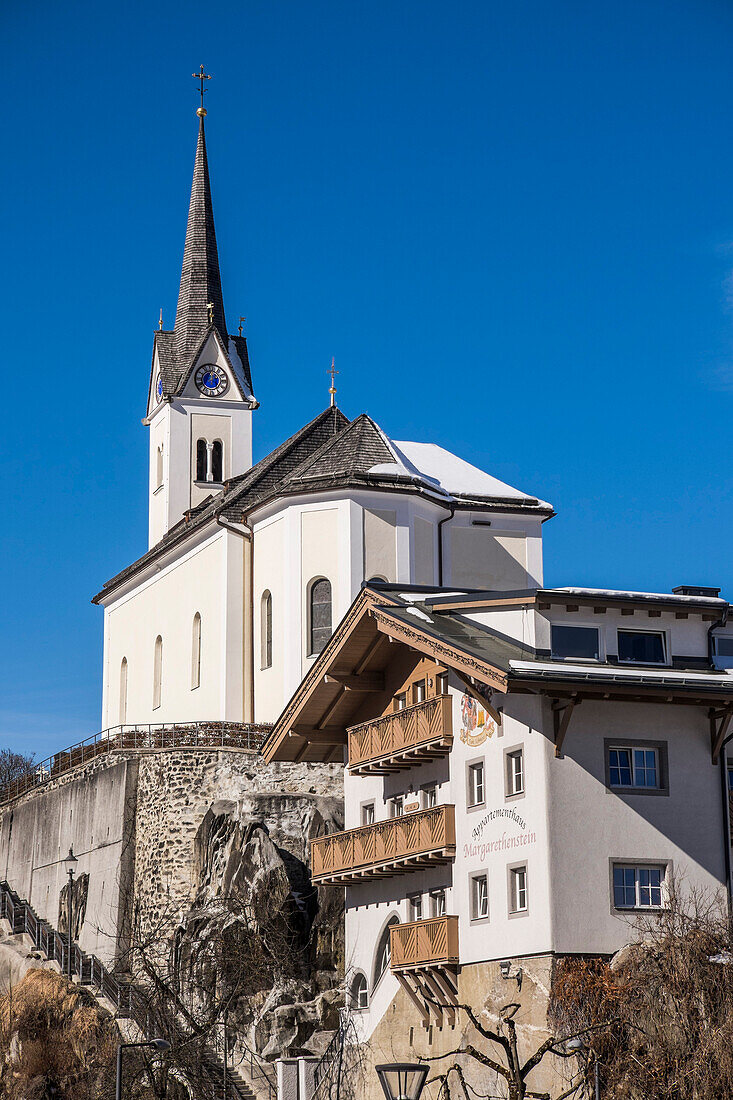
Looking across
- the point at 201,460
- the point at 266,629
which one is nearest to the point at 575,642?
the point at 266,629

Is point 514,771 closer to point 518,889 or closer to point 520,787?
point 520,787

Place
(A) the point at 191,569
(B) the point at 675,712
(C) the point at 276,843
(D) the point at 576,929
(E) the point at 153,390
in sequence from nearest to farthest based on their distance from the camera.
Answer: (D) the point at 576,929
(B) the point at 675,712
(C) the point at 276,843
(A) the point at 191,569
(E) the point at 153,390

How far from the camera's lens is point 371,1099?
33.4m

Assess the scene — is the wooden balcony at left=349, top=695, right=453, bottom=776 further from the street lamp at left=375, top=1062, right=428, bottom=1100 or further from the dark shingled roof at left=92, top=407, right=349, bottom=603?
the dark shingled roof at left=92, top=407, right=349, bottom=603

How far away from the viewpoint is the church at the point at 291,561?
51125 millimetres

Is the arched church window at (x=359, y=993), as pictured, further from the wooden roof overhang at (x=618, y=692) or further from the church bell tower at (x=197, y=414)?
the church bell tower at (x=197, y=414)

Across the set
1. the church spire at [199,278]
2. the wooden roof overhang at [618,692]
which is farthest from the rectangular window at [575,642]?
the church spire at [199,278]

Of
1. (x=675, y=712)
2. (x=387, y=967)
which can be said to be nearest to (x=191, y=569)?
(x=387, y=967)

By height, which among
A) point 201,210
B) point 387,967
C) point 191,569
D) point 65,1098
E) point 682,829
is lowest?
point 65,1098

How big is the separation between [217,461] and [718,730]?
45.0 meters

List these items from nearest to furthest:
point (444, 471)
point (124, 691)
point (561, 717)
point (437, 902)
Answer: point (561, 717), point (437, 902), point (444, 471), point (124, 691)

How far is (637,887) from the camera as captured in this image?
29266mm

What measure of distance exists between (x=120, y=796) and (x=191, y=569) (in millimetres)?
13567

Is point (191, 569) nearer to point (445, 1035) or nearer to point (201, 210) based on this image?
point (201, 210)
